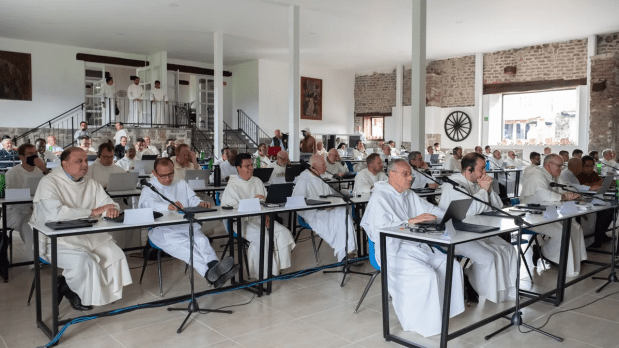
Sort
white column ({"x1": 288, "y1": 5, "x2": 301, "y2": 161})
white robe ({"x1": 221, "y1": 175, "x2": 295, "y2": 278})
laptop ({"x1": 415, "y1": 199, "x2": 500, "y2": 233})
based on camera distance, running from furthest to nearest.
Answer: white column ({"x1": 288, "y1": 5, "x2": 301, "y2": 161}), white robe ({"x1": 221, "y1": 175, "x2": 295, "y2": 278}), laptop ({"x1": 415, "y1": 199, "x2": 500, "y2": 233})

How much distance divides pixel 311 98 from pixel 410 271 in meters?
15.5

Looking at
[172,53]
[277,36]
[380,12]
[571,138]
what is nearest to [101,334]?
[380,12]

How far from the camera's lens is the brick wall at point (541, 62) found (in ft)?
46.1

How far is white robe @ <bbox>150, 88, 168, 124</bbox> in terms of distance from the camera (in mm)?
14977

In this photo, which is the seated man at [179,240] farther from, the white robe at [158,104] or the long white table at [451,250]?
the white robe at [158,104]

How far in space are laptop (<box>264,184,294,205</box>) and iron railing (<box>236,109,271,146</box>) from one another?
1252 centimetres

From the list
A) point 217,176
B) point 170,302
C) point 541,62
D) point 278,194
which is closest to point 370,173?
point 217,176

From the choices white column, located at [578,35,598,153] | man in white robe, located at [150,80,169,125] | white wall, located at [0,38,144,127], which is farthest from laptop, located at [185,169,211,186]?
white column, located at [578,35,598,153]

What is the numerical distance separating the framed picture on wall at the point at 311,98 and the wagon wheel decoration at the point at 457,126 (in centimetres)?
463

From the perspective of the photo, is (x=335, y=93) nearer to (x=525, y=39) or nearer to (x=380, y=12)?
(x=525, y=39)

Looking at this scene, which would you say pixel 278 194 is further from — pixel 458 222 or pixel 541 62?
pixel 541 62

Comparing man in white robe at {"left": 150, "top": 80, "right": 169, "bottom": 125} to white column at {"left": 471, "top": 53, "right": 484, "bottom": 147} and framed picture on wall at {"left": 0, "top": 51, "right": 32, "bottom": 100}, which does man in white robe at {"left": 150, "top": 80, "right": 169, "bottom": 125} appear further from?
white column at {"left": 471, "top": 53, "right": 484, "bottom": 147}

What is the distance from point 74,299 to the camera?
363 centimetres

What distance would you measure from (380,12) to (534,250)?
22.7 ft
